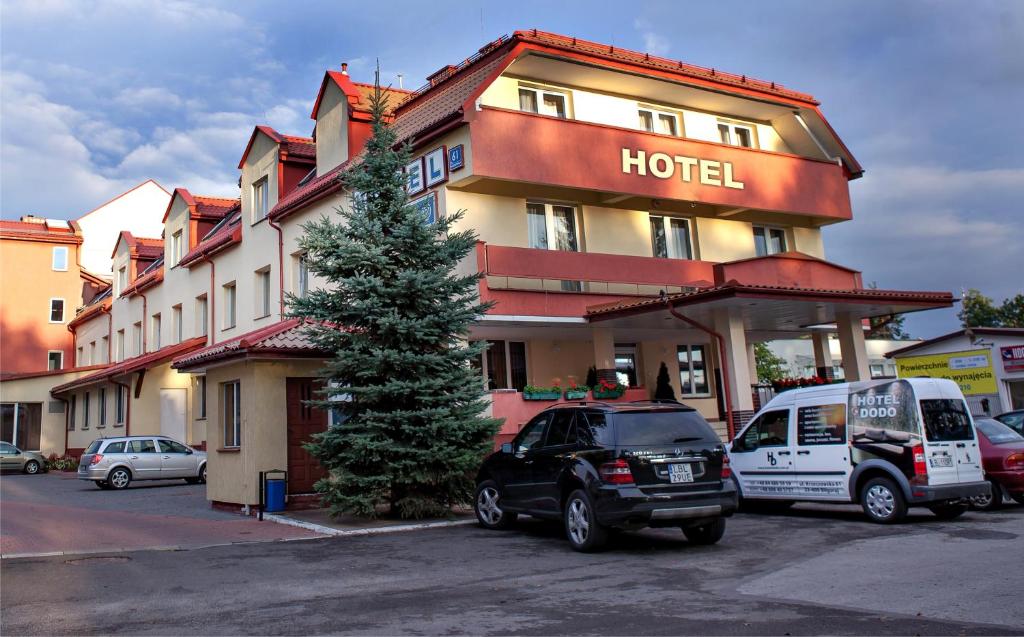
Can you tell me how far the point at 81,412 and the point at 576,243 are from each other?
27260 millimetres

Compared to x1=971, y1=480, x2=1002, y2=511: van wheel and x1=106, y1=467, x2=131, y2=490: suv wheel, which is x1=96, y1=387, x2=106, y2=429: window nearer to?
x1=106, y1=467, x2=131, y2=490: suv wheel

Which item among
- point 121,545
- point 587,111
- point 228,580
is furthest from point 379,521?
point 587,111

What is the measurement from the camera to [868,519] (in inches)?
451

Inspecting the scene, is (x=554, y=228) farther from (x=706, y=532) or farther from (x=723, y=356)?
(x=706, y=532)

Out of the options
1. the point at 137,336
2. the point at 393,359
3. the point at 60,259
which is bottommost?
the point at 393,359

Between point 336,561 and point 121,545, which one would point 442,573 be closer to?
point 336,561

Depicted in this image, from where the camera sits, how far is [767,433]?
12719mm

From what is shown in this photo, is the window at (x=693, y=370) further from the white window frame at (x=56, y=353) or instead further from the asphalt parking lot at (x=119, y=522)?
the white window frame at (x=56, y=353)

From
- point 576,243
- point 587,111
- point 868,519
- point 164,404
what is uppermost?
point 587,111

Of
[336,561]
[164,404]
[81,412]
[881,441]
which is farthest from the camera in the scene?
[81,412]

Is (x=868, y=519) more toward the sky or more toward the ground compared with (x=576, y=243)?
more toward the ground

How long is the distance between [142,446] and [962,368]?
82.2 feet

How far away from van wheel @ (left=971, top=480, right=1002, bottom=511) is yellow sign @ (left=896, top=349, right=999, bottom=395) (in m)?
13.2

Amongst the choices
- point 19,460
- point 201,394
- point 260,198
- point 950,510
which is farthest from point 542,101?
point 19,460
